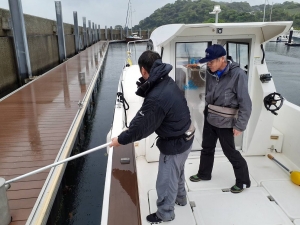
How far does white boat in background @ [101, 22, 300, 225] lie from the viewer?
93.2 inches

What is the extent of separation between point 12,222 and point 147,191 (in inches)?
51.5

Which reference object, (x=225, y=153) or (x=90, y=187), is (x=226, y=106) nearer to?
(x=225, y=153)

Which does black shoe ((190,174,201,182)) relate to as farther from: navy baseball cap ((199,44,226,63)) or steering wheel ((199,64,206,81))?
navy baseball cap ((199,44,226,63))

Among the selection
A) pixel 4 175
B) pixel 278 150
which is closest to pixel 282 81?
pixel 278 150

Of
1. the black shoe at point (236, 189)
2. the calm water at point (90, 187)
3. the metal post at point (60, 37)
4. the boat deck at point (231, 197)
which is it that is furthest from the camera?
the metal post at point (60, 37)

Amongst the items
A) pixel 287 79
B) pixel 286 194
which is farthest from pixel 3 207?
pixel 287 79

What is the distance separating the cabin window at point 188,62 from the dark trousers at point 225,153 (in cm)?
71

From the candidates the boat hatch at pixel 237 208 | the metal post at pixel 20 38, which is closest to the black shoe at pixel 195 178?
the boat hatch at pixel 237 208

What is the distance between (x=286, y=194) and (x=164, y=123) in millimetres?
1657

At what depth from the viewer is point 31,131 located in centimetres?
467

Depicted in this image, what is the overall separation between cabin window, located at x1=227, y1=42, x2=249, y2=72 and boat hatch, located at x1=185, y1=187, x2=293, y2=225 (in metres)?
1.52

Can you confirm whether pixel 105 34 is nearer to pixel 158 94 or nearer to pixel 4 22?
pixel 4 22

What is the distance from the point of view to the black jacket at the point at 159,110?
1.82 m

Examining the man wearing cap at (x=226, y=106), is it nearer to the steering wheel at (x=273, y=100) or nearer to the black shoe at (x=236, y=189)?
the black shoe at (x=236, y=189)
